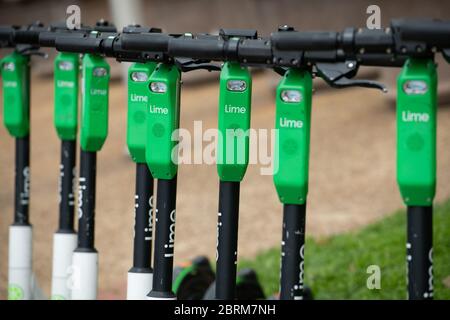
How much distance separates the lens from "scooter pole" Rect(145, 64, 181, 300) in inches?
181

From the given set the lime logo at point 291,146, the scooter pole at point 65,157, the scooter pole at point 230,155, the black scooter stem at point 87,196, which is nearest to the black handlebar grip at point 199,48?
the scooter pole at point 230,155

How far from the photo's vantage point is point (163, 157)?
4.65 metres

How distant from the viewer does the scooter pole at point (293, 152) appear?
4.11 metres

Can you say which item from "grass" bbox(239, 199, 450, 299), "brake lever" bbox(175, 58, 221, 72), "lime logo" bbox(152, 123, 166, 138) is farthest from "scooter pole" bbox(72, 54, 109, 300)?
"grass" bbox(239, 199, 450, 299)

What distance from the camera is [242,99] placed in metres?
4.40

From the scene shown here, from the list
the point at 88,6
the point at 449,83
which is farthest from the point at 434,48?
Result: the point at 88,6

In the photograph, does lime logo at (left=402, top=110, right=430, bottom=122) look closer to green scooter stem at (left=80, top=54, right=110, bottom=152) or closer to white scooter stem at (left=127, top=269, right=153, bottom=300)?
white scooter stem at (left=127, top=269, right=153, bottom=300)

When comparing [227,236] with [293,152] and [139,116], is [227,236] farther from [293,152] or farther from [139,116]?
[139,116]

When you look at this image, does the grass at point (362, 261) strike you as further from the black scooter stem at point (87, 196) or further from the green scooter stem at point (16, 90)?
the green scooter stem at point (16, 90)

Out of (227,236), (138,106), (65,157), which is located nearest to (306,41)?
(227,236)

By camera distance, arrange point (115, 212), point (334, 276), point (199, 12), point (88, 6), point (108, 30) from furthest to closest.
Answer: point (88, 6) < point (199, 12) < point (115, 212) < point (334, 276) < point (108, 30)

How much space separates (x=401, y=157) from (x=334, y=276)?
4336mm

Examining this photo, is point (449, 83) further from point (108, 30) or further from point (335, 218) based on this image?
point (108, 30)

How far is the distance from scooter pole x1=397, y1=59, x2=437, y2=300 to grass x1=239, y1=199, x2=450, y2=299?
2949 mm
